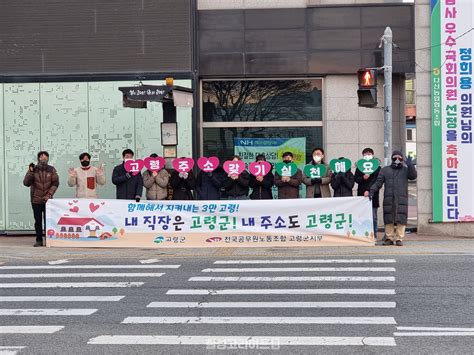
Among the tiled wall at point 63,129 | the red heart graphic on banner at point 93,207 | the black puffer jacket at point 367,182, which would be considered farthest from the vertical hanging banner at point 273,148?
the red heart graphic on banner at point 93,207

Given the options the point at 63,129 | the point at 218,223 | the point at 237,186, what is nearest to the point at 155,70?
the point at 63,129

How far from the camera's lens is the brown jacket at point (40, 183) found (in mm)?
15219

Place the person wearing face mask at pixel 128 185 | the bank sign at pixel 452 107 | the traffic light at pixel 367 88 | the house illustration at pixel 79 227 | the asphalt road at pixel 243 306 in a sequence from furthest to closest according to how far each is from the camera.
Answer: the bank sign at pixel 452 107 → the person wearing face mask at pixel 128 185 → the traffic light at pixel 367 88 → the house illustration at pixel 79 227 → the asphalt road at pixel 243 306

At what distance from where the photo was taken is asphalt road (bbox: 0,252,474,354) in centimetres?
689

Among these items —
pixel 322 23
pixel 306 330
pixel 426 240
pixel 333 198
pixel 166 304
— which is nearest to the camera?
pixel 306 330

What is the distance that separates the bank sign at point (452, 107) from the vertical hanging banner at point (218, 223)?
314cm

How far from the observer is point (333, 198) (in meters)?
14.3

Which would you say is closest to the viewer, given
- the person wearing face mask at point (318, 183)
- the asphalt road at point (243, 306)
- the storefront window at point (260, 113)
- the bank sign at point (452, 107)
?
the asphalt road at point (243, 306)

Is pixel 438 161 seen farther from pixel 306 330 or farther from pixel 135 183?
pixel 306 330

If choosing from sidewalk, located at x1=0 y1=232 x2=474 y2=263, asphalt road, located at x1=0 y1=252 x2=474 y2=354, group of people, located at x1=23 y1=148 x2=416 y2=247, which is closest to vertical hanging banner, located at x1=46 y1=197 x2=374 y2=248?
sidewalk, located at x1=0 y1=232 x2=474 y2=263

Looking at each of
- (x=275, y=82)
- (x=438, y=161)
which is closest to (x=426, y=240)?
(x=438, y=161)

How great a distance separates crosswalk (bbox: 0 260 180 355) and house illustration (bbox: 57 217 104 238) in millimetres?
2128

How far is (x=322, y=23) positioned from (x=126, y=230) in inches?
277

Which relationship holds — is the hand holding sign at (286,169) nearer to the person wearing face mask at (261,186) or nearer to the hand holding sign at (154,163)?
the person wearing face mask at (261,186)
